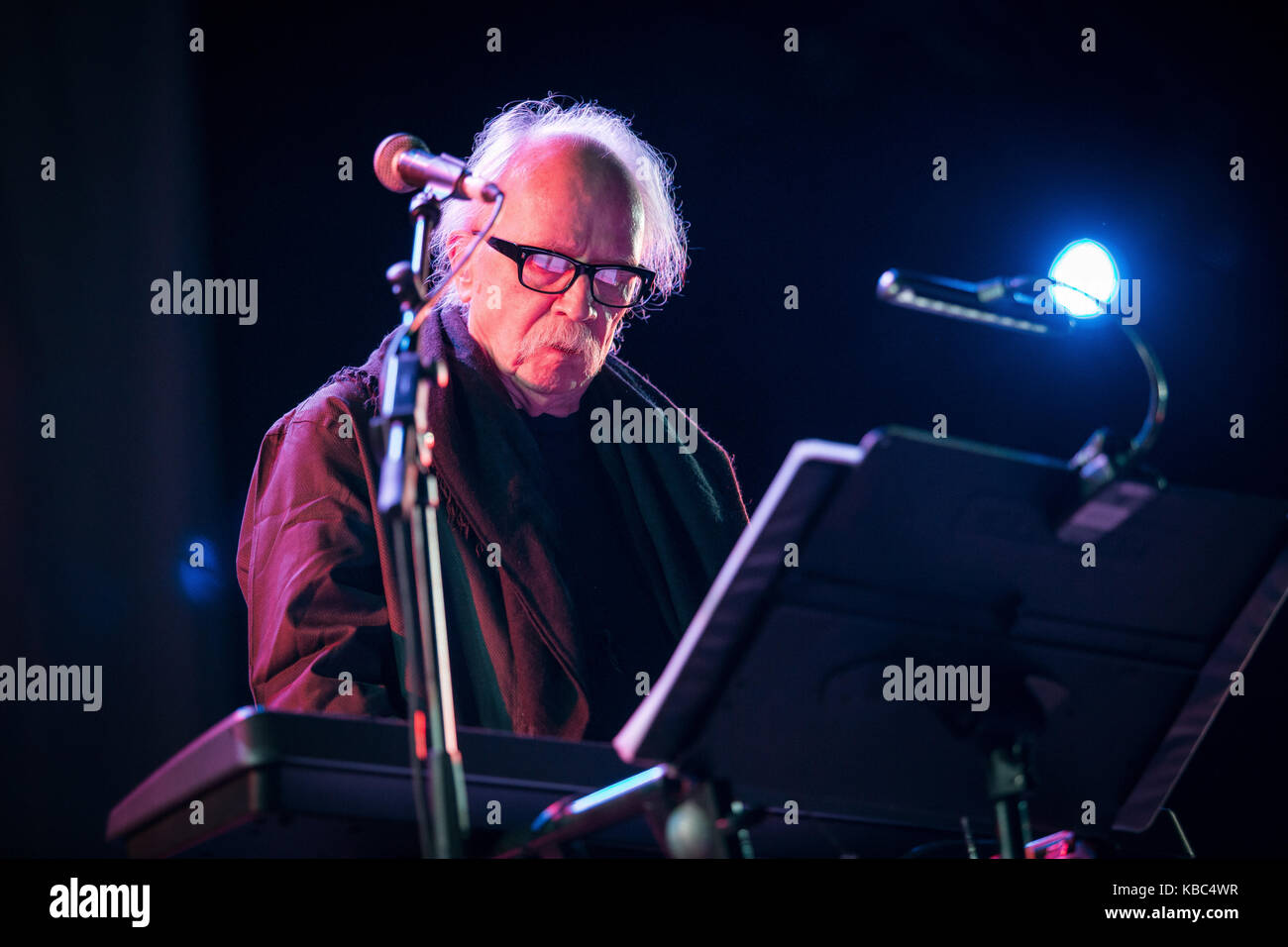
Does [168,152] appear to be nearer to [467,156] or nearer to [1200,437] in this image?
[467,156]

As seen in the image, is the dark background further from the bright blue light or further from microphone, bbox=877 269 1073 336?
microphone, bbox=877 269 1073 336

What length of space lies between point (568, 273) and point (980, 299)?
1507 mm

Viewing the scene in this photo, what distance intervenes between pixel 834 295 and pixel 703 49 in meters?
0.83

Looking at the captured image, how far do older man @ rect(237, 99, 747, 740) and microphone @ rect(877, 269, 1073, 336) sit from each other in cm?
111

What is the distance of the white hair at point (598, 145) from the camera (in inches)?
119

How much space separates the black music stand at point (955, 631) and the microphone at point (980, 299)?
0.69ft

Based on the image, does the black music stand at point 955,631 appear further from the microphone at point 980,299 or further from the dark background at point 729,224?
the dark background at point 729,224

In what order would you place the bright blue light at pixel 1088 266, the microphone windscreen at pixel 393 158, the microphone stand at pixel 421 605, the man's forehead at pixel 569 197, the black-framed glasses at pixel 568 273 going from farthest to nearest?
the bright blue light at pixel 1088 266 < the man's forehead at pixel 569 197 < the black-framed glasses at pixel 568 273 < the microphone windscreen at pixel 393 158 < the microphone stand at pixel 421 605

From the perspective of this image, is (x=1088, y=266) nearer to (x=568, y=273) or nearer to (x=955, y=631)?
(x=568, y=273)

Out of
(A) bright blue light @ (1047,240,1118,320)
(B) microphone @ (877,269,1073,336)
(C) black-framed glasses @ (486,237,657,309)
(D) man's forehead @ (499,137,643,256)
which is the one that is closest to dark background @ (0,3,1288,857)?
(A) bright blue light @ (1047,240,1118,320)

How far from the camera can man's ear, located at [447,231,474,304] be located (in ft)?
9.84

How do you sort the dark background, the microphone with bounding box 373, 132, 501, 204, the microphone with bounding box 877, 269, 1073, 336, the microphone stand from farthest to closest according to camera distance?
1. the dark background
2. the microphone with bounding box 373, 132, 501, 204
3. the microphone with bounding box 877, 269, 1073, 336
4. the microphone stand

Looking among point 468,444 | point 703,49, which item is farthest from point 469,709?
point 703,49

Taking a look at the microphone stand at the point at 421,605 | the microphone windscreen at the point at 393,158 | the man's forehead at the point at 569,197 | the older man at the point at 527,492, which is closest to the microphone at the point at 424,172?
the microphone windscreen at the point at 393,158
